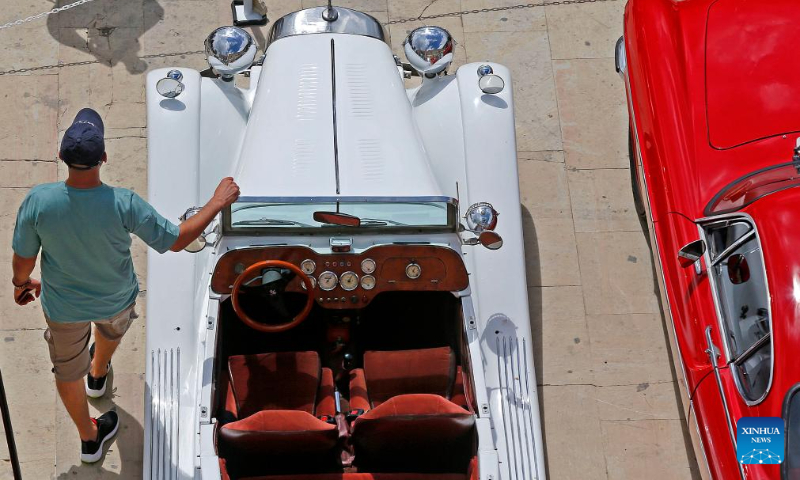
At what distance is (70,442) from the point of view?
5547 millimetres

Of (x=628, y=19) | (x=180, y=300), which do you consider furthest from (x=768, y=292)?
(x=180, y=300)

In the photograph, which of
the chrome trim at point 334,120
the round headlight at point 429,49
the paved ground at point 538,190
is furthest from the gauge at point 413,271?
the round headlight at point 429,49

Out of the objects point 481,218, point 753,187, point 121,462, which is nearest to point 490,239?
point 481,218

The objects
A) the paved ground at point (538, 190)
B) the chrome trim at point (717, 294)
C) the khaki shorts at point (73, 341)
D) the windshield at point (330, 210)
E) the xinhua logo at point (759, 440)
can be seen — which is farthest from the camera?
the paved ground at point (538, 190)

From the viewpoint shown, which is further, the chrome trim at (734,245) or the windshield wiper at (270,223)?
the windshield wiper at (270,223)

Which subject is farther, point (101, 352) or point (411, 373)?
point (101, 352)

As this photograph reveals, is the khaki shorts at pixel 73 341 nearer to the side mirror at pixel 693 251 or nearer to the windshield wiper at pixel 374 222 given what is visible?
the windshield wiper at pixel 374 222

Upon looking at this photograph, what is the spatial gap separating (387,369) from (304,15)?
246 centimetres

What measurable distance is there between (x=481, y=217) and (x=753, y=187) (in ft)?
4.63

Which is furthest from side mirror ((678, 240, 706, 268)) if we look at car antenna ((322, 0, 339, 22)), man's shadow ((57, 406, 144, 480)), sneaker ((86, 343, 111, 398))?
sneaker ((86, 343, 111, 398))

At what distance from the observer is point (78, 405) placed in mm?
5023

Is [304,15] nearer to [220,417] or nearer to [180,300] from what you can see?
[180,300]

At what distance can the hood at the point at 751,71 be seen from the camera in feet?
18.1

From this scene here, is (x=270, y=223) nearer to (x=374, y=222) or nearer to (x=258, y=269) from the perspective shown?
(x=258, y=269)
